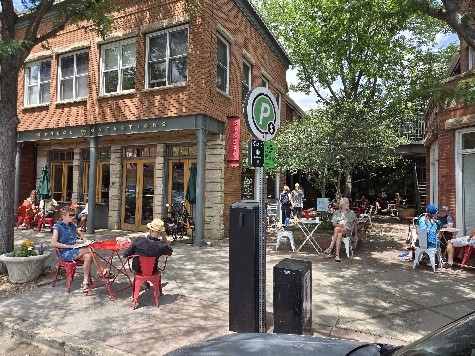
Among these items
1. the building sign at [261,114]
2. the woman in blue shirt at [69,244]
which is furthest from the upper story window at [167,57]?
the building sign at [261,114]

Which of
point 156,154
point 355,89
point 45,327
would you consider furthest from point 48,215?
point 355,89

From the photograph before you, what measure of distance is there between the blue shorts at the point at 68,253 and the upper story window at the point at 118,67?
6.92m

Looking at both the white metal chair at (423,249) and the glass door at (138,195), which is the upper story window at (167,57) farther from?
the white metal chair at (423,249)

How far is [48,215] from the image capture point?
12.5 meters

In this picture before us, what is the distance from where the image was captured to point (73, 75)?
12.8m

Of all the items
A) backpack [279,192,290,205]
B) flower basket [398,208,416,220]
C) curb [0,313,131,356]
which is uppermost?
backpack [279,192,290,205]

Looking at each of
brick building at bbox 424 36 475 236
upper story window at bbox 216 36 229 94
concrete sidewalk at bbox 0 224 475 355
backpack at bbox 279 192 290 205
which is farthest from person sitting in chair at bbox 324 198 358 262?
upper story window at bbox 216 36 229 94

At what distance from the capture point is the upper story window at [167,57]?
10539 mm

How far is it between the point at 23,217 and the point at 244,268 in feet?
39.5

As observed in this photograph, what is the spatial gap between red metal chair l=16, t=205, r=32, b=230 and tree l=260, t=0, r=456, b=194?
30.9 feet

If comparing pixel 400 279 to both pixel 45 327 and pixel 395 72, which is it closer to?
pixel 45 327

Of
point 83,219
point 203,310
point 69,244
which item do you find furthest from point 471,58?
point 83,219

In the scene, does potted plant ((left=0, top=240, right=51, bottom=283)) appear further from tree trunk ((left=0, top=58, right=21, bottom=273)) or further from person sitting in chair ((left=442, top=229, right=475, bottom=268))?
person sitting in chair ((left=442, top=229, right=475, bottom=268))

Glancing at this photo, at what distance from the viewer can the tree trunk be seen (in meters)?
6.51
